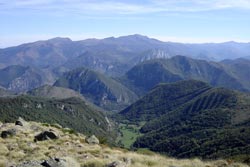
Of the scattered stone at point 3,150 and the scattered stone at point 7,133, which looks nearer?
the scattered stone at point 3,150

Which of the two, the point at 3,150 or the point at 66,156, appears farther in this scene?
the point at 3,150

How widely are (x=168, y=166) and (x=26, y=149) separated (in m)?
16.7

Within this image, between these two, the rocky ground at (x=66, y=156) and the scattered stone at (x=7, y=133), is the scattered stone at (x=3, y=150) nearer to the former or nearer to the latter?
the rocky ground at (x=66, y=156)

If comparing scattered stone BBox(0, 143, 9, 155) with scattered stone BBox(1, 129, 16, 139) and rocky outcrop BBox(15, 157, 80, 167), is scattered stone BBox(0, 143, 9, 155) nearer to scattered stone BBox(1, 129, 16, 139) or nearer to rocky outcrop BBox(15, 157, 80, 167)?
rocky outcrop BBox(15, 157, 80, 167)

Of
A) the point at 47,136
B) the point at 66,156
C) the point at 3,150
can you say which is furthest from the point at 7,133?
the point at 66,156

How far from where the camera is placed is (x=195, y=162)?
102ft

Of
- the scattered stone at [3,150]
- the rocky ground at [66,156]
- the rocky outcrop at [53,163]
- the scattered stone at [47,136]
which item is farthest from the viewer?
the scattered stone at [47,136]

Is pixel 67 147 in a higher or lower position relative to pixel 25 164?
lower

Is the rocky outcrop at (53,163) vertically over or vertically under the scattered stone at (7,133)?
over

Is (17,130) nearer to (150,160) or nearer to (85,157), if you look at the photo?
(85,157)

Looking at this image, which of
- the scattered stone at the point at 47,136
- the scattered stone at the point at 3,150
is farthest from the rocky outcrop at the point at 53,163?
the scattered stone at the point at 47,136

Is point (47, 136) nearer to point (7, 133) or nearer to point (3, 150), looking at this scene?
point (7, 133)

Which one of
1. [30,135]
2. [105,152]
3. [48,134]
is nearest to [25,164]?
[105,152]

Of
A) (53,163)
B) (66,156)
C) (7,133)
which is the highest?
(53,163)
